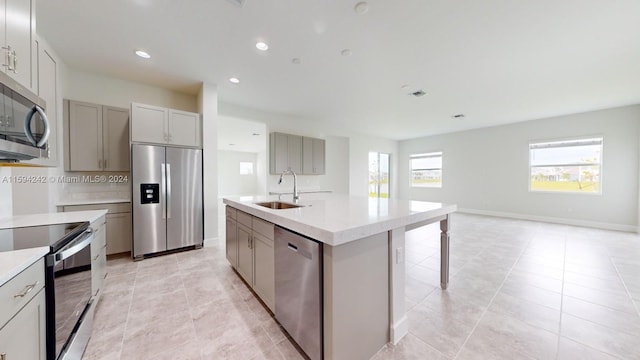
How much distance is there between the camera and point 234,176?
35.5 ft

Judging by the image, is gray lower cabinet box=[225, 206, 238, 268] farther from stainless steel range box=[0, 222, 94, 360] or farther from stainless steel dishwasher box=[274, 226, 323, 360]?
stainless steel range box=[0, 222, 94, 360]

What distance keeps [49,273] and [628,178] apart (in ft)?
28.8

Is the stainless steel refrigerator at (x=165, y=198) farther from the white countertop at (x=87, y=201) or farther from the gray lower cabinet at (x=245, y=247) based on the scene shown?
the gray lower cabinet at (x=245, y=247)

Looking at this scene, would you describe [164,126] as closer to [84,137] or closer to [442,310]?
[84,137]

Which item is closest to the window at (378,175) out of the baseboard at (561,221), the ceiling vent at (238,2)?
the baseboard at (561,221)

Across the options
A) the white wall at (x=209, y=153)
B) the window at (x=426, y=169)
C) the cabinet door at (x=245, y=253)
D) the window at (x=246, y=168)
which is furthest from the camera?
the window at (x=246, y=168)

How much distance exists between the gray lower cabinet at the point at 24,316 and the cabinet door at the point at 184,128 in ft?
8.88

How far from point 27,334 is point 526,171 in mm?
8511

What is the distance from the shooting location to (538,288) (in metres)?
2.34

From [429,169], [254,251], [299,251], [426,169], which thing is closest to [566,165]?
[429,169]

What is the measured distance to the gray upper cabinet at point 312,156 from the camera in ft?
18.1

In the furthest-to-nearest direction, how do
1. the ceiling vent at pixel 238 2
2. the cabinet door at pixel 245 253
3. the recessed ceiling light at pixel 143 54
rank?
the recessed ceiling light at pixel 143 54, the cabinet door at pixel 245 253, the ceiling vent at pixel 238 2

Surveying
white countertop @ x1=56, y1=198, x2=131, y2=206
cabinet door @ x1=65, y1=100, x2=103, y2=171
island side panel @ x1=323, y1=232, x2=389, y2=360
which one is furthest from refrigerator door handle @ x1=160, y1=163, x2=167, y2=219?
island side panel @ x1=323, y1=232, x2=389, y2=360

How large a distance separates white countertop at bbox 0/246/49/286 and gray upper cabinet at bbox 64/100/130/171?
110 inches
